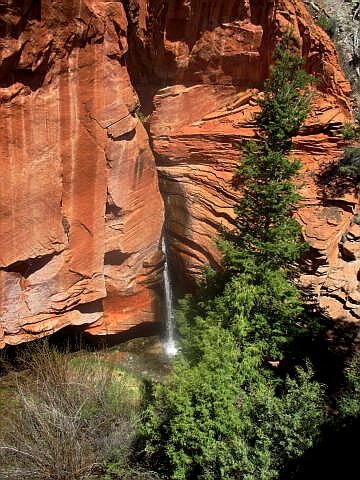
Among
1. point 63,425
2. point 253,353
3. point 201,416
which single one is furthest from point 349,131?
point 63,425

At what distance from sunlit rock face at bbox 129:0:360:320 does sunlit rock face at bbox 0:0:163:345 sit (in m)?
1.24

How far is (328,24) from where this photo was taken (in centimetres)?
1158

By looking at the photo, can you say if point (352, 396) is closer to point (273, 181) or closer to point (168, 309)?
point (273, 181)

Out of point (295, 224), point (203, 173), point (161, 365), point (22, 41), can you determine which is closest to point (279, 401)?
point (295, 224)

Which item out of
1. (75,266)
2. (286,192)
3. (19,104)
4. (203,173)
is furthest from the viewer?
(203,173)

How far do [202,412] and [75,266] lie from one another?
201 inches

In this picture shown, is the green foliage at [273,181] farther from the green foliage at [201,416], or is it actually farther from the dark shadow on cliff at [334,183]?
the dark shadow on cliff at [334,183]

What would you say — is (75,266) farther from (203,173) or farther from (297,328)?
(297,328)

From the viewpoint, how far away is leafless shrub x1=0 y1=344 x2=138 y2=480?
788 centimetres

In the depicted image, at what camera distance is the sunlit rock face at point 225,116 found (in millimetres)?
10664

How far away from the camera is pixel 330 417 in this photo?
751 cm

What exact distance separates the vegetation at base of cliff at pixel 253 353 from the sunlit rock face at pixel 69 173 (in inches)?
111

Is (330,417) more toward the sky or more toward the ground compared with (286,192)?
more toward the ground

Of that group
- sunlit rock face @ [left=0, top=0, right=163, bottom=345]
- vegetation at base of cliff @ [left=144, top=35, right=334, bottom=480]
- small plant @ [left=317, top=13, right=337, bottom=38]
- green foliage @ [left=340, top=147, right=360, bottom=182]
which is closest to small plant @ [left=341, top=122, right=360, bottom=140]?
green foliage @ [left=340, top=147, right=360, bottom=182]
